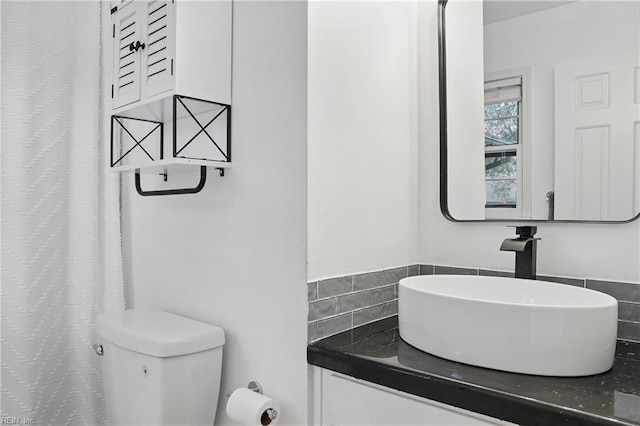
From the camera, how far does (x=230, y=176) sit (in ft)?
4.11

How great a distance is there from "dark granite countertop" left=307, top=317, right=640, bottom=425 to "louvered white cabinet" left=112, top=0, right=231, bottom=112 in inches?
28.5

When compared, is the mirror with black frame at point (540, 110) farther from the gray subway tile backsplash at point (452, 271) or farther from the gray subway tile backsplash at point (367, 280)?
the gray subway tile backsplash at point (367, 280)

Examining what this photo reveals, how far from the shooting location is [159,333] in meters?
1.18

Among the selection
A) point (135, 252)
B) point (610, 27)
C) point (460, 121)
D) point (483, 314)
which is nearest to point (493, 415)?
point (483, 314)

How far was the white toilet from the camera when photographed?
44.3 inches

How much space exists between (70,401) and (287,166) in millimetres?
1041

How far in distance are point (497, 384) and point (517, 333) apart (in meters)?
0.10

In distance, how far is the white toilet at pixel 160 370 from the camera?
1.12 metres

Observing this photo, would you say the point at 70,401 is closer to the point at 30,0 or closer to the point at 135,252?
the point at 135,252

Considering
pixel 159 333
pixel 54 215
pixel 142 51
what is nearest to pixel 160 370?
pixel 159 333

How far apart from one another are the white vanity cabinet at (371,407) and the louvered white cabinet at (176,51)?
0.78 m

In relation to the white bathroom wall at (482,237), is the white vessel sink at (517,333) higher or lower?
lower

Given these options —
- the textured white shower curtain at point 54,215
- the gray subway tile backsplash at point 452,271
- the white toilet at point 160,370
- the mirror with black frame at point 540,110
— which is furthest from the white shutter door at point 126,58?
the gray subway tile backsplash at point 452,271

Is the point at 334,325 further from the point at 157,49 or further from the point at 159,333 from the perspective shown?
the point at 157,49
